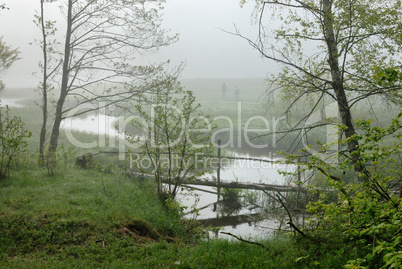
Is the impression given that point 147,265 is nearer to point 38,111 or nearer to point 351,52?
point 351,52

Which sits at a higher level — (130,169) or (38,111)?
(38,111)

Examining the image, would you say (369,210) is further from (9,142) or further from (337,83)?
(9,142)

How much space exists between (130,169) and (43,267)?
297 inches

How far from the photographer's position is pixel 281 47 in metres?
7.65

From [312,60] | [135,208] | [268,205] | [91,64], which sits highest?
[91,64]

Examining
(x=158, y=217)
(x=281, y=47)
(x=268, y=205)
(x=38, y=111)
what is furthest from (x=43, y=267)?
(x=38, y=111)

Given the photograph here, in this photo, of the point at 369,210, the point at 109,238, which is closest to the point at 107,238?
the point at 109,238
